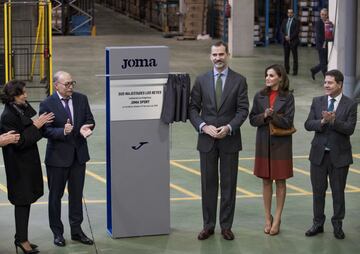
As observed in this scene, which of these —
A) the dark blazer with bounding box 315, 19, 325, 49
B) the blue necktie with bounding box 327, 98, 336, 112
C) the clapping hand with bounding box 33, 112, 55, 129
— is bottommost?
the dark blazer with bounding box 315, 19, 325, 49

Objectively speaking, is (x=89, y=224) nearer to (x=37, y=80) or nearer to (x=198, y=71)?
(x=37, y=80)

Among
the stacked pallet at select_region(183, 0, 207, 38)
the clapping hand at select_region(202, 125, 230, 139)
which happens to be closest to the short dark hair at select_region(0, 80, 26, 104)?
the clapping hand at select_region(202, 125, 230, 139)

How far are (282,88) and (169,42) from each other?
26.7 metres

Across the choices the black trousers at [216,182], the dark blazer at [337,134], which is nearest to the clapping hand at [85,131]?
the black trousers at [216,182]

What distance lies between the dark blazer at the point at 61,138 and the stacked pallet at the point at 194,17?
91.6 feet

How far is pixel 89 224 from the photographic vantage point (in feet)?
36.5

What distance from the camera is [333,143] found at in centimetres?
1027

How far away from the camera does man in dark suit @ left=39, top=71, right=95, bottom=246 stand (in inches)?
391

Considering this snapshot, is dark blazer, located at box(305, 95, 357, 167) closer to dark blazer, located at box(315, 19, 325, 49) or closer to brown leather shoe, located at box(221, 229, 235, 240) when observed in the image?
brown leather shoe, located at box(221, 229, 235, 240)

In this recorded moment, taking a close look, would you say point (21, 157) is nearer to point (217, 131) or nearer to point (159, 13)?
point (217, 131)

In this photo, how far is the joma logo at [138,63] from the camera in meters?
10.3

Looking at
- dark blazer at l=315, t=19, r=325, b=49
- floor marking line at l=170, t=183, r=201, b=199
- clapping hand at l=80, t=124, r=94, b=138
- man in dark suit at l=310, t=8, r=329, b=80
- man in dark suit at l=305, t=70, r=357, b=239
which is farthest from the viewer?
dark blazer at l=315, t=19, r=325, b=49

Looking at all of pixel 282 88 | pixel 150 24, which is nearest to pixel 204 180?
pixel 282 88

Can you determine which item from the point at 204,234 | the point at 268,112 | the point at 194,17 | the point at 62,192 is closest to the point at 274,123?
the point at 268,112
